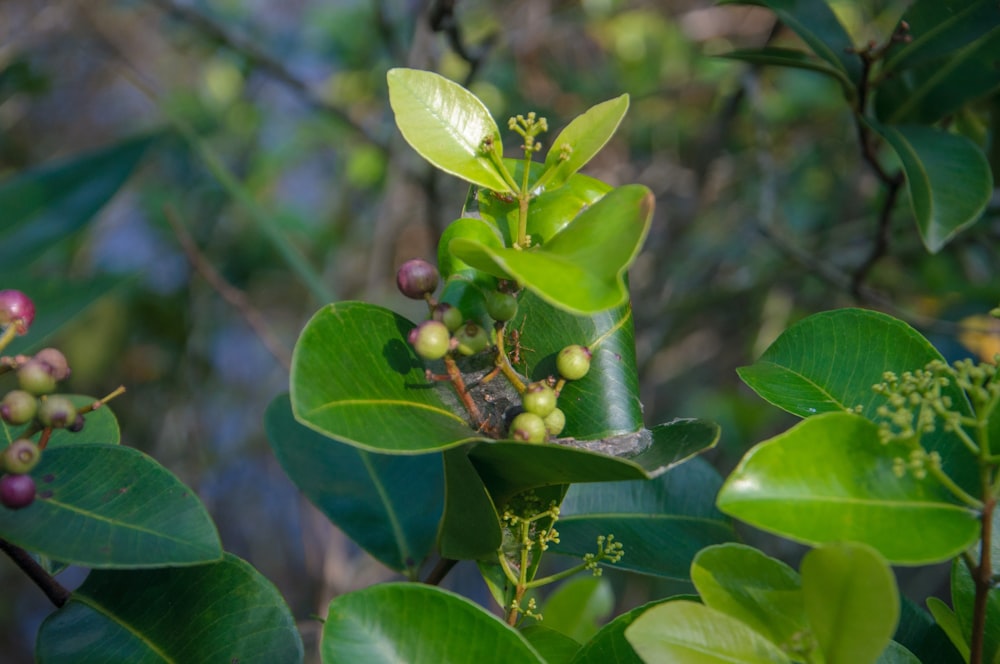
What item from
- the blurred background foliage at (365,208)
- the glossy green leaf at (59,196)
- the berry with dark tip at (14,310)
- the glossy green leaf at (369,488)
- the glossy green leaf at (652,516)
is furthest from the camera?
the blurred background foliage at (365,208)

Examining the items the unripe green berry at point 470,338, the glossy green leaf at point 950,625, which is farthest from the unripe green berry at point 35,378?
the glossy green leaf at point 950,625

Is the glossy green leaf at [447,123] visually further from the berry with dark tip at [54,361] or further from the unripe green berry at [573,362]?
the berry with dark tip at [54,361]

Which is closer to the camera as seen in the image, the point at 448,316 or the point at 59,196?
the point at 448,316

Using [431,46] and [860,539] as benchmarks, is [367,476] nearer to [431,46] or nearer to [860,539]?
[860,539]

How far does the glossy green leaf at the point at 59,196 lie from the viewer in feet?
5.93

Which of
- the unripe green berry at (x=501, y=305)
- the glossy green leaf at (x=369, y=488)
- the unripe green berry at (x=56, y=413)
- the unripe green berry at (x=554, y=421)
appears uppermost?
the unripe green berry at (x=56, y=413)

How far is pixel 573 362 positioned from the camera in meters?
0.72

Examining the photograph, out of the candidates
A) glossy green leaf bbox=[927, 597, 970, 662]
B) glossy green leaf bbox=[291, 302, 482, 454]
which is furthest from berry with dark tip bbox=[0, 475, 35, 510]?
glossy green leaf bbox=[927, 597, 970, 662]

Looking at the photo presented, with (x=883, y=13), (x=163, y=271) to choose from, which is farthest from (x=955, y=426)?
(x=163, y=271)

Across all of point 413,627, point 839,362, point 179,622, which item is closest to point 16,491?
point 179,622

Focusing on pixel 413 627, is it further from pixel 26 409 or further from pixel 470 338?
pixel 26 409

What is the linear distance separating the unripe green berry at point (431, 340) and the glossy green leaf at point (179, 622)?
0.88 ft

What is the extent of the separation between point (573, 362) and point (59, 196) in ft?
5.15

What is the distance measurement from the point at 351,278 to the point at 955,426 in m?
2.84
